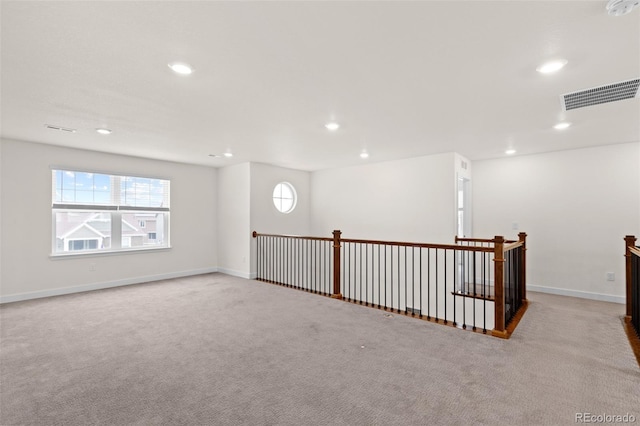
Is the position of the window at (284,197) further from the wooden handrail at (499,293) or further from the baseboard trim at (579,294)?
the baseboard trim at (579,294)

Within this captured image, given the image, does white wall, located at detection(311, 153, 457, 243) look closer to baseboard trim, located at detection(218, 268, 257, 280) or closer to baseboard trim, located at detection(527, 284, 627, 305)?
baseboard trim, located at detection(527, 284, 627, 305)

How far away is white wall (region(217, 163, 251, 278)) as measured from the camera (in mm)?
6422

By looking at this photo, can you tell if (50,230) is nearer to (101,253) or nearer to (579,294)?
(101,253)

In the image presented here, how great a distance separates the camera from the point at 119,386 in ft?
7.66

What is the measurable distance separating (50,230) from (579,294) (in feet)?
28.4

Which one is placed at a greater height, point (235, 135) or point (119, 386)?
point (235, 135)

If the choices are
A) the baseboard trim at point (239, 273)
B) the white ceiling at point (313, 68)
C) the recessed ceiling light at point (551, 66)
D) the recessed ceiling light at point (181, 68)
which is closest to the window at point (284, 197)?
the baseboard trim at point (239, 273)

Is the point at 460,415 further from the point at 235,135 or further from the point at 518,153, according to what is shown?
the point at 518,153

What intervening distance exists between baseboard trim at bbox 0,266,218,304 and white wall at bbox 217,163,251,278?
59cm

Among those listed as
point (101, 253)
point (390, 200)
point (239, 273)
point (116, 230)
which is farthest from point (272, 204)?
point (101, 253)

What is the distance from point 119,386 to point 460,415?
2.45m

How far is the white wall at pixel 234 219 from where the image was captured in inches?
253

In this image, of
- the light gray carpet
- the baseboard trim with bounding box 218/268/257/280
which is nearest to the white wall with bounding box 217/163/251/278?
the baseboard trim with bounding box 218/268/257/280

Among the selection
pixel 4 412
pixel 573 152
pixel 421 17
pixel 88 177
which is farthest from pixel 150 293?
pixel 573 152
